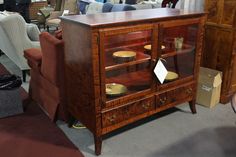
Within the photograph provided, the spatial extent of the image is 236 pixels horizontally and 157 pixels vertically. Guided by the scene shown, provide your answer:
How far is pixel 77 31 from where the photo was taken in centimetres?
196

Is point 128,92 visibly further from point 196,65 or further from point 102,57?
point 196,65

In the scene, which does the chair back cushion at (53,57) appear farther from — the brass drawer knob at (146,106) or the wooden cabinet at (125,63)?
the brass drawer knob at (146,106)

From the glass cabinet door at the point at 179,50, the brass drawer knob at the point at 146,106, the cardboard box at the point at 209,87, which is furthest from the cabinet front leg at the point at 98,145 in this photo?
the cardboard box at the point at 209,87

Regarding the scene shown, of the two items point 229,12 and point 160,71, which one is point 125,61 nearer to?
point 160,71

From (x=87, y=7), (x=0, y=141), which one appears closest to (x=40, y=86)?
(x=0, y=141)

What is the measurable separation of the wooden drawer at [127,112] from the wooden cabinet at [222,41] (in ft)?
3.39

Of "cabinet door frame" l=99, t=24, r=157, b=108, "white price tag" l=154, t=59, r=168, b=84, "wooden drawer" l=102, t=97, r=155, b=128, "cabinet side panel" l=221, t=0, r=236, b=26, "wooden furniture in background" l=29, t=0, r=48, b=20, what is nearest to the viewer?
"cabinet door frame" l=99, t=24, r=157, b=108

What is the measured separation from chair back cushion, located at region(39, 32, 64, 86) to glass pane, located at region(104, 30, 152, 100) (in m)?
0.50

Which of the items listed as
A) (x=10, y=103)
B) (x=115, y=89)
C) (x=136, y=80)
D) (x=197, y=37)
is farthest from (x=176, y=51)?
(x=10, y=103)

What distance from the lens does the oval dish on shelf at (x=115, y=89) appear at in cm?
214

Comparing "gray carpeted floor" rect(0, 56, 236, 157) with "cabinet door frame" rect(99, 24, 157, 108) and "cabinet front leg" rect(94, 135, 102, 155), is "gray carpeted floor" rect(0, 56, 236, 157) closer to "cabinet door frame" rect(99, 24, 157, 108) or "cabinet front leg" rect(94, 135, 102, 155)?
"cabinet front leg" rect(94, 135, 102, 155)

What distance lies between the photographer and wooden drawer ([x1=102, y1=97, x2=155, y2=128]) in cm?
208

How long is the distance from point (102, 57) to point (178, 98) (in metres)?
1.02

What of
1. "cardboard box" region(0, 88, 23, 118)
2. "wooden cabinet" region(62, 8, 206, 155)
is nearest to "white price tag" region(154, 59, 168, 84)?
"wooden cabinet" region(62, 8, 206, 155)
